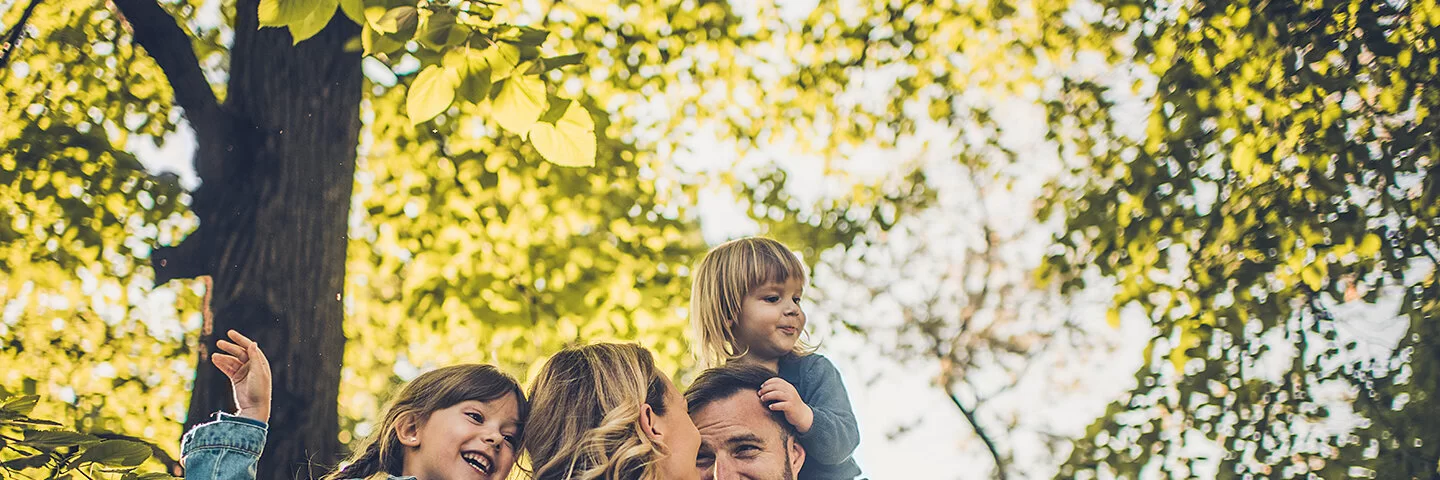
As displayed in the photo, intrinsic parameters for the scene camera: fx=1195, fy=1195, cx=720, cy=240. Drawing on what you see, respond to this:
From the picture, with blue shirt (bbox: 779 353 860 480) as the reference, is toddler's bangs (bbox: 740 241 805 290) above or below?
above

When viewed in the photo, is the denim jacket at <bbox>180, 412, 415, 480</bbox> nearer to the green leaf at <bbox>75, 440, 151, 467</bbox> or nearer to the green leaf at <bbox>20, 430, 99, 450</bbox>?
the green leaf at <bbox>75, 440, 151, 467</bbox>

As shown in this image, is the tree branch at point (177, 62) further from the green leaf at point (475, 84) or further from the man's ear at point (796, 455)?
the man's ear at point (796, 455)

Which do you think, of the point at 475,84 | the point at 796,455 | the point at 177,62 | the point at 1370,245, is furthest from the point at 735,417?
the point at 1370,245

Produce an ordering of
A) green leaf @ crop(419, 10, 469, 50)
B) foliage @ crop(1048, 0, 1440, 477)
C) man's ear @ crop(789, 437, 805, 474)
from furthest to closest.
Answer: foliage @ crop(1048, 0, 1440, 477), man's ear @ crop(789, 437, 805, 474), green leaf @ crop(419, 10, 469, 50)

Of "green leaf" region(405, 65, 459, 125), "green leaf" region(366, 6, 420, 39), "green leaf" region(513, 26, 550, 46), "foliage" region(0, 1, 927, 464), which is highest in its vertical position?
"foliage" region(0, 1, 927, 464)

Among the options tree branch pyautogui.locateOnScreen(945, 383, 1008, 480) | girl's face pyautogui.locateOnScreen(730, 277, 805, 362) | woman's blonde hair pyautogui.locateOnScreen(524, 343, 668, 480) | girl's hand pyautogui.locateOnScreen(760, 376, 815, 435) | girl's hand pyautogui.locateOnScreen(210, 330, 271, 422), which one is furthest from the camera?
tree branch pyautogui.locateOnScreen(945, 383, 1008, 480)

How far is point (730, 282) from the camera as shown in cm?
428

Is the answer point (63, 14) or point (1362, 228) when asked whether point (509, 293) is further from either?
point (1362, 228)

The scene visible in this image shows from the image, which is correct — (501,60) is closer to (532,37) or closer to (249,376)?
(532,37)

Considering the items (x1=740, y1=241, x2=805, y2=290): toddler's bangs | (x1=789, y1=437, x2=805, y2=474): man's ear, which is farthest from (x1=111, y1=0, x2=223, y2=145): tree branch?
(x1=789, y1=437, x2=805, y2=474): man's ear

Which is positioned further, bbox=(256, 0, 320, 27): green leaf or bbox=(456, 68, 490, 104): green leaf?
bbox=(456, 68, 490, 104): green leaf

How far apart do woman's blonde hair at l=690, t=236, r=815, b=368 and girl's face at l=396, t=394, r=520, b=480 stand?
45.1 inches

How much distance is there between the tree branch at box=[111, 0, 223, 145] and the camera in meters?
4.33

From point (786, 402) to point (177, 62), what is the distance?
8.47ft
